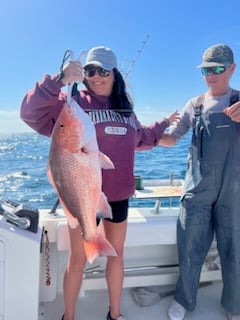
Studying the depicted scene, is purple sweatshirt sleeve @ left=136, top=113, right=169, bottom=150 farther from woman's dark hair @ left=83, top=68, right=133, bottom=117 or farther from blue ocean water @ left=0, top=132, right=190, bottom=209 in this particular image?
blue ocean water @ left=0, top=132, right=190, bottom=209

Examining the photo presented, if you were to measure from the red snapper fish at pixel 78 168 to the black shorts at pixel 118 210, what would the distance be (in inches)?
13.7

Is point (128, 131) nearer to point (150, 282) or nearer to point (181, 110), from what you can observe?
point (181, 110)

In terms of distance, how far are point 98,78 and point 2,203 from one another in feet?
2.57

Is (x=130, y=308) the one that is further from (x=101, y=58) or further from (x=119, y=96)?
(x=101, y=58)

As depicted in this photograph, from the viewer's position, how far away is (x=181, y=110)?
2.16 meters

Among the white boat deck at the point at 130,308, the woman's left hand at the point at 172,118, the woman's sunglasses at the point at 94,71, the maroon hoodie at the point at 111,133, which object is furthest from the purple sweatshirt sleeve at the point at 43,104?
the white boat deck at the point at 130,308

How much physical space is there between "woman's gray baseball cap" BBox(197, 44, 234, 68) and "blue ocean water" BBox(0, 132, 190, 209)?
0.91 m

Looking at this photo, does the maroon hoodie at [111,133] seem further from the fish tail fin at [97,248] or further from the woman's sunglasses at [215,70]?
the woman's sunglasses at [215,70]

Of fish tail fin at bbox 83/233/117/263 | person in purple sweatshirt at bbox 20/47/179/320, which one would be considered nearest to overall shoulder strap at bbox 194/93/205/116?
person in purple sweatshirt at bbox 20/47/179/320

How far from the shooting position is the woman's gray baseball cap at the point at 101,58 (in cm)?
159

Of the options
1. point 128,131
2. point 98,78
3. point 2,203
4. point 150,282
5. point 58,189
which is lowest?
point 150,282

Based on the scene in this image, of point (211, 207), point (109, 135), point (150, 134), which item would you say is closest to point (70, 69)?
point (109, 135)

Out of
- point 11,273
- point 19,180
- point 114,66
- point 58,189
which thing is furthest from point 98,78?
point 19,180

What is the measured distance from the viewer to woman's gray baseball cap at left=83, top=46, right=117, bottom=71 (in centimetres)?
159
